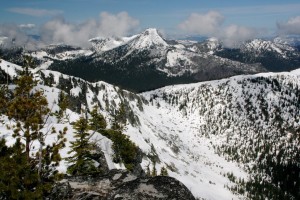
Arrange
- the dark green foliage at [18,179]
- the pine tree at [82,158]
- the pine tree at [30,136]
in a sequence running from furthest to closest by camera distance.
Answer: the pine tree at [82,158], the pine tree at [30,136], the dark green foliage at [18,179]

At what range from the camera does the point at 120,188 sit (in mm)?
26828

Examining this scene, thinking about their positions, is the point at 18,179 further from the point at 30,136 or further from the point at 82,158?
the point at 82,158

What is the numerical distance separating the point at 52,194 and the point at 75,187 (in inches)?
118

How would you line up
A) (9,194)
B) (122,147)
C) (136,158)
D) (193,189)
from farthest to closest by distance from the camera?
(193,189) → (136,158) → (122,147) → (9,194)

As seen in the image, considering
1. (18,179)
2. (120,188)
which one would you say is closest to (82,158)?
(120,188)

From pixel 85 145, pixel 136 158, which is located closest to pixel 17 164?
pixel 85 145

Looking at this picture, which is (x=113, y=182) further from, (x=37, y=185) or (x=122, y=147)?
(x=122, y=147)

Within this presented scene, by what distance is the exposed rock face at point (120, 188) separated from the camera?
1025 inches

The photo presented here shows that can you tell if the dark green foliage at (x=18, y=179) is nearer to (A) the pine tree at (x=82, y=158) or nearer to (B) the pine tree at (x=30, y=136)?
(B) the pine tree at (x=30, y=136)

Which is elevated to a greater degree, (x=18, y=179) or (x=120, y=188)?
(x=18, y=179)

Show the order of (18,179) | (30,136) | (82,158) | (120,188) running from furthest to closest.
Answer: (82,158) < (30,136) < (120,188) < (18,179)

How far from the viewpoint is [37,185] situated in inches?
1032

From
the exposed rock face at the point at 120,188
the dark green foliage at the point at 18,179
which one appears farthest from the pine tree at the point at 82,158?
the dark green foliage at the point at 18,179

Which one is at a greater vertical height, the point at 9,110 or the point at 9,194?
the point at 9,110
